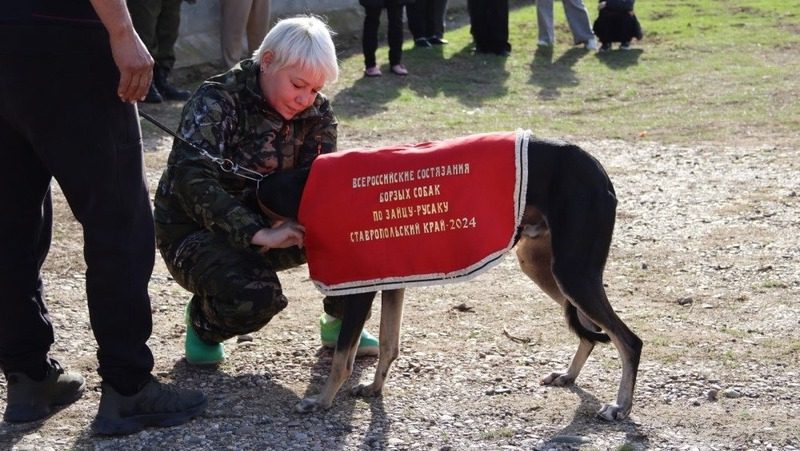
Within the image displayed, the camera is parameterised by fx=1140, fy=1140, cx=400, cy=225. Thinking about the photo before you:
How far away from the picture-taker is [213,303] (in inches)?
180

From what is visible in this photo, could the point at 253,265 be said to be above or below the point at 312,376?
above

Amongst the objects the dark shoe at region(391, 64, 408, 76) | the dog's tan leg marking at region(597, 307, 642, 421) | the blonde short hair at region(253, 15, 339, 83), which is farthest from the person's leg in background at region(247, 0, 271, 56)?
the dog's tan leg marking at region(597, 307, 642, 421)

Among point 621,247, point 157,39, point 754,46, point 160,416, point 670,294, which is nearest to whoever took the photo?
point 160,416

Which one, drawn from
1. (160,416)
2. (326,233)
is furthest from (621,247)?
(160,416)

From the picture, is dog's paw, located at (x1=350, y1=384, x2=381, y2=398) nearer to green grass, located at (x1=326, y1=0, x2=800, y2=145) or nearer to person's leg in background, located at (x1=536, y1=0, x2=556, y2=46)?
green grass, located at (x1=326, y1=0, x2=800, y2=145)

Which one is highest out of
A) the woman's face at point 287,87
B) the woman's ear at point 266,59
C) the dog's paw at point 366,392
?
the woman's ear at point 266,59

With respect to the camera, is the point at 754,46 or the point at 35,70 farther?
the point at 754,46

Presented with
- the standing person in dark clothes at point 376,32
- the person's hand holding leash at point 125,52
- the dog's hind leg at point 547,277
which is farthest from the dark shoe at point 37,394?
the standing person in dark clothes at point 376,32

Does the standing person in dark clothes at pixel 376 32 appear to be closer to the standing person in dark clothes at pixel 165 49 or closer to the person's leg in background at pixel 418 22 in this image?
the person's leg in background at pixel 418 22

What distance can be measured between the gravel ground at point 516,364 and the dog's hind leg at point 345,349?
0.06 meters

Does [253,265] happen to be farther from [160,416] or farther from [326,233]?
[160,416]

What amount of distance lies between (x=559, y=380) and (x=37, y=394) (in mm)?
2042

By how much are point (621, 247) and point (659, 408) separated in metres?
2.28

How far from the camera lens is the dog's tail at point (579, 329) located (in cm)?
454
